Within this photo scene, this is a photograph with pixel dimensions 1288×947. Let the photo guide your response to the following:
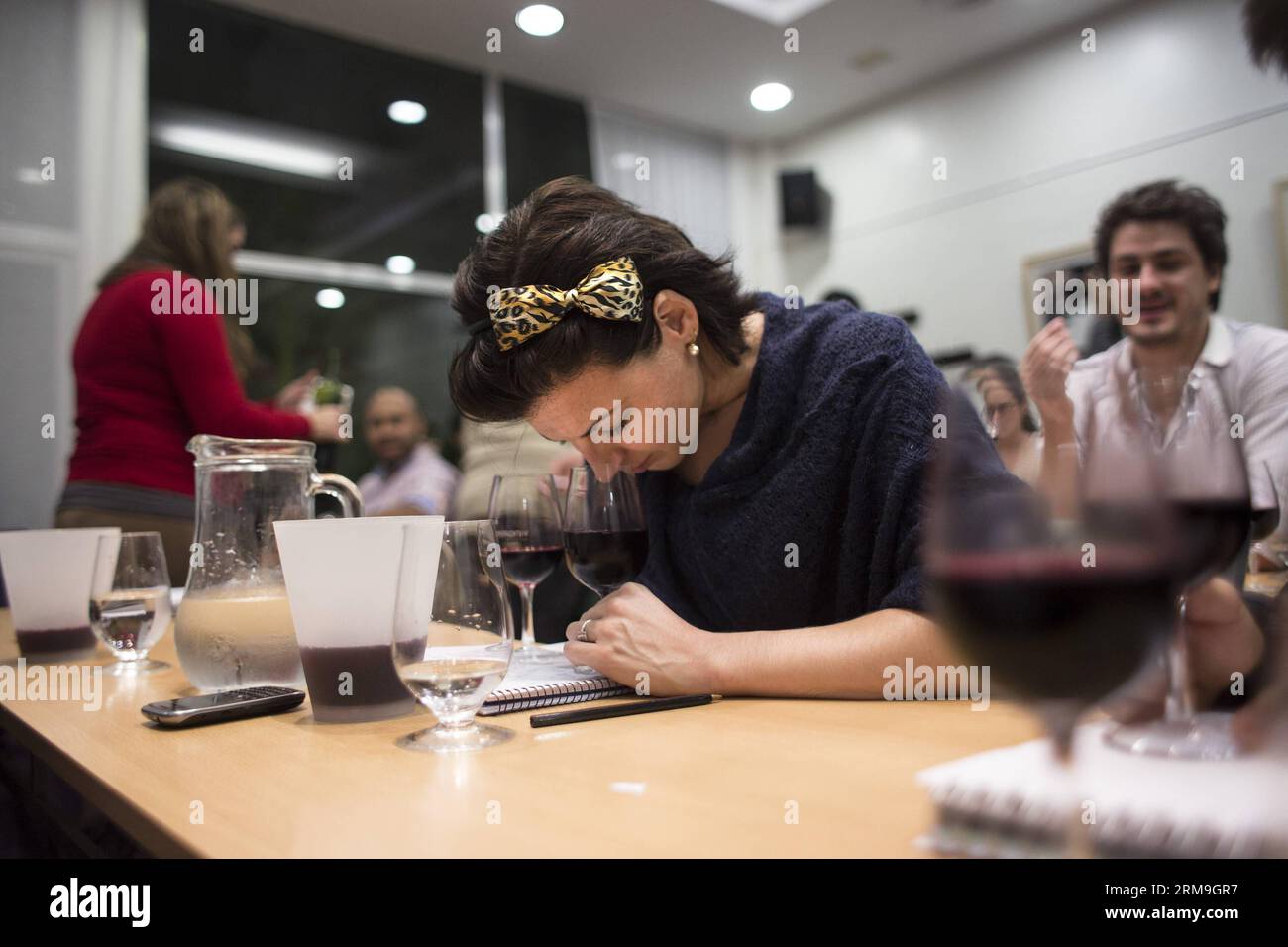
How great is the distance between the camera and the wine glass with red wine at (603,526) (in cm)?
108

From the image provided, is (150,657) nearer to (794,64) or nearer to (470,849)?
(470,849)

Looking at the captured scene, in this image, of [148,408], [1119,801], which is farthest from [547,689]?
[148,408]

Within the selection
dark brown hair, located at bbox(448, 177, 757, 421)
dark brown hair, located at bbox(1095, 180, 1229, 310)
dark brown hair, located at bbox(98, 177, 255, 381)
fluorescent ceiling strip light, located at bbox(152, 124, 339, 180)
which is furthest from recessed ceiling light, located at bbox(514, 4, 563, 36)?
dark brown hair, located at bbox(448, 177, 757, 421)

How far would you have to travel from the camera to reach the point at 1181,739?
486 mm

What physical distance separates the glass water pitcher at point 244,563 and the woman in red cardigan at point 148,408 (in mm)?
1018

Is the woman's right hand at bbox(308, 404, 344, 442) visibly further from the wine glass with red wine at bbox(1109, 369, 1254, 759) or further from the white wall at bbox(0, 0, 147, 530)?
the wine glass with red wine at bbox(1109, 369, 1254, 759)

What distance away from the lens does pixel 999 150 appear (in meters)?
4.64

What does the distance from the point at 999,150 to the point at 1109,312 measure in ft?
7.14

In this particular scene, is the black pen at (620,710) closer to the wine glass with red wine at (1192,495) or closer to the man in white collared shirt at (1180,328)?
the wine glass with red wine at (1192,495)

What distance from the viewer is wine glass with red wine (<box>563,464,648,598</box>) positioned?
1.08 metres

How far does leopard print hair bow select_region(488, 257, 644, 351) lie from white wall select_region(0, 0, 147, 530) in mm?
3162

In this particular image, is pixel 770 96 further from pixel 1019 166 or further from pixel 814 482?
pixel 814 482
